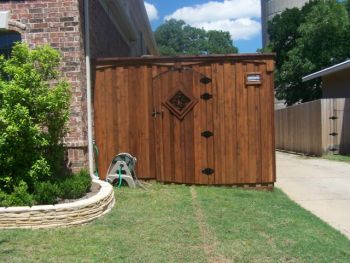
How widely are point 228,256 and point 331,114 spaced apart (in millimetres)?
13058

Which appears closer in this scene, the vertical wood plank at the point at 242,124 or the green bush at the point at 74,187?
the green bush at the point at 74,187

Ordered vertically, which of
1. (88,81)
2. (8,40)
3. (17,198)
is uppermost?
(8,40)

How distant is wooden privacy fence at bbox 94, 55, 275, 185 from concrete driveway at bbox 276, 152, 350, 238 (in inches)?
37.4

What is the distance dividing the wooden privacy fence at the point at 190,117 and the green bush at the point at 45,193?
8.99 ft

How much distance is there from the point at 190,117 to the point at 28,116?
11.1ft

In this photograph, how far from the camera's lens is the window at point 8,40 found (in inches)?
332

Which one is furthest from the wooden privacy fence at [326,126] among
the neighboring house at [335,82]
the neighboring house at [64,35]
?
the neighboring house at [64,35]

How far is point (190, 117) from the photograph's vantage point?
9.20 meters

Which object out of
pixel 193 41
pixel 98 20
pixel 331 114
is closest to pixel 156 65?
pixel 98 20

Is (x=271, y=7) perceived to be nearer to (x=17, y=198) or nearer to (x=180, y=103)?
(x=180, y=103)

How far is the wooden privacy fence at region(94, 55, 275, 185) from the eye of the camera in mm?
9125

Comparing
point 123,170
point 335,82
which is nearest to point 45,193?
point 123,170

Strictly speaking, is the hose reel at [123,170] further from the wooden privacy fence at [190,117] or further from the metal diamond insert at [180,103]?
the metal diamond insert at [180,103]

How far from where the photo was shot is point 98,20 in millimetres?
10234
